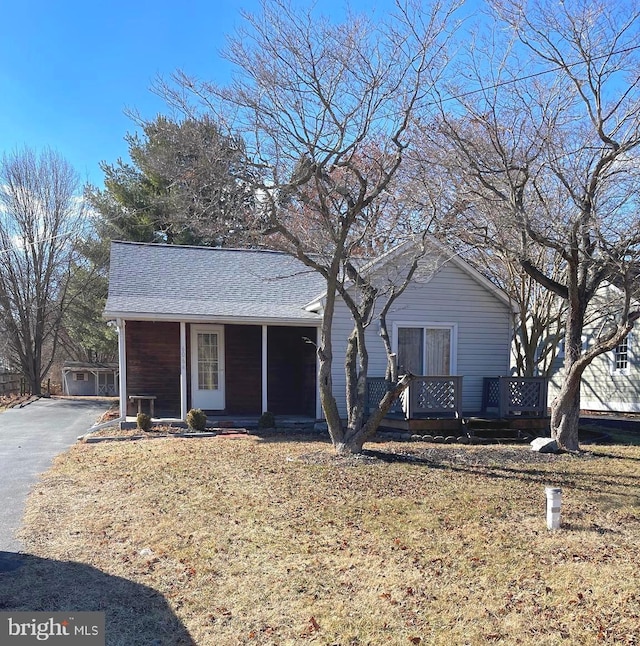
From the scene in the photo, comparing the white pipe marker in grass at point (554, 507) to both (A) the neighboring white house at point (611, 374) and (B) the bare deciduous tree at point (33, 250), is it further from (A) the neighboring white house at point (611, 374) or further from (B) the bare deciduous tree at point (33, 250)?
(B) the bare deciduous tree at point (33, 250)

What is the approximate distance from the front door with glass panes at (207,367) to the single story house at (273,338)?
0.08 ft

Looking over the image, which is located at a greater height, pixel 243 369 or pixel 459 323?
pixel 459 323

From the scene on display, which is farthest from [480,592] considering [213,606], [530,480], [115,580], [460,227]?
[460,227]

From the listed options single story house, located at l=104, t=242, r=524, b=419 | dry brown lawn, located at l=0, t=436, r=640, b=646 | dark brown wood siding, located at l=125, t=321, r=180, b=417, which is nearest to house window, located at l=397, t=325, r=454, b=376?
single story house, located at l=104, t=242, r=524, b=419

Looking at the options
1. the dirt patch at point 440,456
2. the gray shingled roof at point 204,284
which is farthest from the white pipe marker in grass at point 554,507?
the gray shingled roof at point 204,284

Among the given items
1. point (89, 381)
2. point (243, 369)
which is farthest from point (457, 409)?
point (89, 381)

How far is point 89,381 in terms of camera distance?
2475cm

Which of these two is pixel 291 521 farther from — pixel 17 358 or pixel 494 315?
pixel 17 358

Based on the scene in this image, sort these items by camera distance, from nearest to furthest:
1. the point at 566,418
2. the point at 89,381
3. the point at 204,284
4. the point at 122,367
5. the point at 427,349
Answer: the point at 566,418 → the point at 122,367 → the point at 427,349 → the point at 204,284 → the point at 89,381

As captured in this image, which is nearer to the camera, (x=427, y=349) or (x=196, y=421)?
A: (x=196, y=421)

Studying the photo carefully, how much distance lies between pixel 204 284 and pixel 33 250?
13.3 meters

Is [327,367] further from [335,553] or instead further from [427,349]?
[427,349]

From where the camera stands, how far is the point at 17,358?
85.0 ft

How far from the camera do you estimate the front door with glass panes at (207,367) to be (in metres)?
13.6
